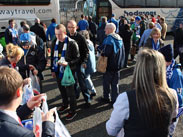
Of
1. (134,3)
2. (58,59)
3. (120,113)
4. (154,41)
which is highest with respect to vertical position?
(134,3)

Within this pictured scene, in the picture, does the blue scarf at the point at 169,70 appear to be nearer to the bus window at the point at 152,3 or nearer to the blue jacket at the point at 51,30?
the blue jacket at the point at 51,30

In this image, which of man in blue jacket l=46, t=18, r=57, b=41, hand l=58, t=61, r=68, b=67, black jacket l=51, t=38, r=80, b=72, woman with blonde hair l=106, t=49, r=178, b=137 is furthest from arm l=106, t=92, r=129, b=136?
man in blue jacket l=46, t=18, r=57, b=41

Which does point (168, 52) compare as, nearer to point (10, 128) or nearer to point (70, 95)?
point (70, 95)

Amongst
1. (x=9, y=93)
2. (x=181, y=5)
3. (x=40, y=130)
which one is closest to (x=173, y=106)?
(x=40, y=130)

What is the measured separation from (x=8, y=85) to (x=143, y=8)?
1436 cm

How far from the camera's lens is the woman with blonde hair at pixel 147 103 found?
146cm

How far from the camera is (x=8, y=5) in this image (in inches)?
399

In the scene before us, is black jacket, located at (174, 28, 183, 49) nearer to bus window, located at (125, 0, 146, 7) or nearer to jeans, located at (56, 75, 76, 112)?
jeans, located at (56, 75, 76, 112)

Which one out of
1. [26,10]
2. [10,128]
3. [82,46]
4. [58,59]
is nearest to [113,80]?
[82,46]

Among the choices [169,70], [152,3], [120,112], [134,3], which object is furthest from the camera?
[152,3]

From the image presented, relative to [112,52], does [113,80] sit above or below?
below

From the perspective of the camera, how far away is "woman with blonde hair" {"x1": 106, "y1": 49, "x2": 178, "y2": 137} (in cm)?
146

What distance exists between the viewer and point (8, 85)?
137cm

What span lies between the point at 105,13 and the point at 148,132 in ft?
41.6
